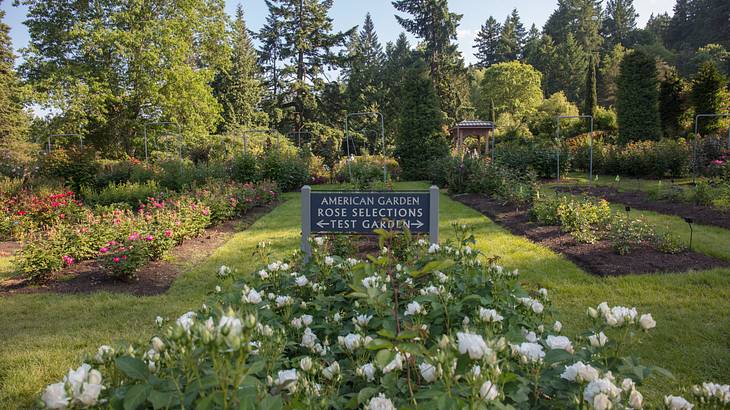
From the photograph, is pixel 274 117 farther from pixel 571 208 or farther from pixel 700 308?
pixel 700 308

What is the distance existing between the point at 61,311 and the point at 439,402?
483cm

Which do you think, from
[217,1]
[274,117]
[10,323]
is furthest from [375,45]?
[10,323]

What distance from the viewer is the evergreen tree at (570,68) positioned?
43.2 meters

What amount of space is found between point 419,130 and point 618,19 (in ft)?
144

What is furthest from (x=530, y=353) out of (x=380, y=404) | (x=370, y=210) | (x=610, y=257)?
(x=610, y=257)

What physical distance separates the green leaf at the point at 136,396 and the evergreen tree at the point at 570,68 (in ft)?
154

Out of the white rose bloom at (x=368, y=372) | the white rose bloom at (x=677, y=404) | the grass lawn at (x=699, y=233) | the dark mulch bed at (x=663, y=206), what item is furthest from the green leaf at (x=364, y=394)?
the dark mulch bed at (x=663, y=206)

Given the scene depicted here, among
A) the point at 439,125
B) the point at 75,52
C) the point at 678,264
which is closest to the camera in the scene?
the point at 678,264

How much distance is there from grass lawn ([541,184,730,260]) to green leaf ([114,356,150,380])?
262 inches

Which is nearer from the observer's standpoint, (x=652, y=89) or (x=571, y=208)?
(x=571, y=208)

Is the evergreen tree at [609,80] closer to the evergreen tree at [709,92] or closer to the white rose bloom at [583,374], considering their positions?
the evergreen tree at [709,92]

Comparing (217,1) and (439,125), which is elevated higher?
(217,1)

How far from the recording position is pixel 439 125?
19.9m

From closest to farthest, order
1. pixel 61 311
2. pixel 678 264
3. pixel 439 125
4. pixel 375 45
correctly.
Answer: pixel 61 311, pixel 678 264, pixel 439 125, pixel 375 45
